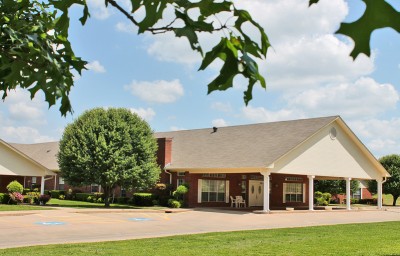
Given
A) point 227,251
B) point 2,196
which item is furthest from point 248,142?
point 227,251

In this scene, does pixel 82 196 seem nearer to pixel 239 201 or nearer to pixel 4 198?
pixel 4 198

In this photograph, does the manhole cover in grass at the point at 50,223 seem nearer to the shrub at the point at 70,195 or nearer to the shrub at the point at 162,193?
the shrub at the point at 162,193

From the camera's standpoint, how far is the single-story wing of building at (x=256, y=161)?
33.0 metres

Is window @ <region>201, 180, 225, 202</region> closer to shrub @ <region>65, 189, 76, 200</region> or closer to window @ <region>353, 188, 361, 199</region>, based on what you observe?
shrub @ <region>65, 189, 76, 200</region>

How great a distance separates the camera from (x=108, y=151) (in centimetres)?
3128

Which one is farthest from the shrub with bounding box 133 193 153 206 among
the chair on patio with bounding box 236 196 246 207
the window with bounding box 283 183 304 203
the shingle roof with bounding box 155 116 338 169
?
Result: the window with bounding box 283 183 304 203

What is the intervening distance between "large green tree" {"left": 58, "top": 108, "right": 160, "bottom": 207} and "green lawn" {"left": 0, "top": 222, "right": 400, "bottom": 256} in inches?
569

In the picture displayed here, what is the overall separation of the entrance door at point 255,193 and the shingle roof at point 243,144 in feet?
12.4

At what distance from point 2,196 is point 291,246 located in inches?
978

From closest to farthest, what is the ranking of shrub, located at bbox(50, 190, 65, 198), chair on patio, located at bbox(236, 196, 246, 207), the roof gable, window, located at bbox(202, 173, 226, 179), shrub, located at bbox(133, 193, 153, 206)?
1. the roof gable
2. window, located at bbox(202, 173, 226, 179)
3. shrub, located at bbox(133, 193, 153, 206)
4. chair on patio, located at bbox(236, 196, 246, 207)
5. shrub, located at bbox(50, 190, 65, 198)

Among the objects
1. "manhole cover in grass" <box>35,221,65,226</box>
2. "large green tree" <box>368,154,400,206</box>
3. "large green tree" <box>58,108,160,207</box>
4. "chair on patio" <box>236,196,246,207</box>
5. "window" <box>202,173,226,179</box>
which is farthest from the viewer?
"large green tree" <box>368,154,400,206</box>

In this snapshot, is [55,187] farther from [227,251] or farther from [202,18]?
[202,18]

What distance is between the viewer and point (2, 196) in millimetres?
33469

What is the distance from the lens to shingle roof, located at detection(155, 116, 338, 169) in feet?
107
